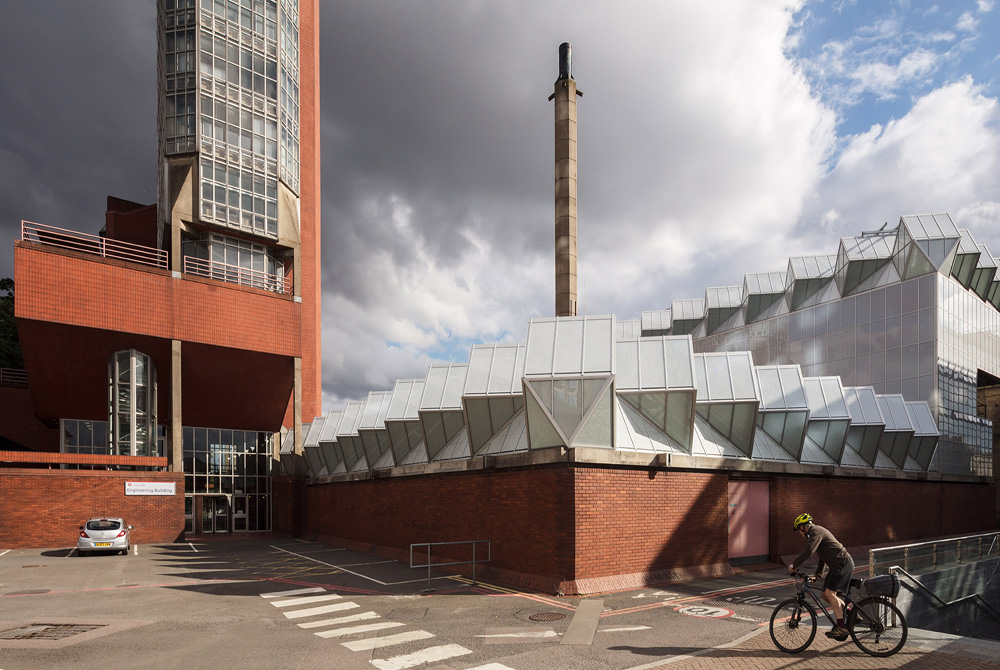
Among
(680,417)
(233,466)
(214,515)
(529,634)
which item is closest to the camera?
(529,634)

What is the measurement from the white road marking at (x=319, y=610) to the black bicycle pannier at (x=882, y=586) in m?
9.48

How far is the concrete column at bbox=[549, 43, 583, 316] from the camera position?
32.7m

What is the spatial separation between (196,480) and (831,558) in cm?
3976

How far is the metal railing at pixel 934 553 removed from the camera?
11203 millimetres

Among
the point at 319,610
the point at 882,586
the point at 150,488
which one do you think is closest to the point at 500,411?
the point at 319,610

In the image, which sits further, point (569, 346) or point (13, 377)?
point (13, 377)

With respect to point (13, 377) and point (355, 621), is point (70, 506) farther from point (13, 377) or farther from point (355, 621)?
point (13, 377)

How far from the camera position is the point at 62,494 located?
2828cm

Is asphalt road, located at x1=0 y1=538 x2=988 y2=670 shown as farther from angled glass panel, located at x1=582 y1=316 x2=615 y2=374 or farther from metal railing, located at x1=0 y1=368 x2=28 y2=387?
metal railing, located at x1=0 y1=368 x2=28 y2=387

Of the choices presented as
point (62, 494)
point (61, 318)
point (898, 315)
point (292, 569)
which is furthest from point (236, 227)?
point (898, 315)

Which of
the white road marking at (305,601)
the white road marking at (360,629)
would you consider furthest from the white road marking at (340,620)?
the white road marking at (305,601)

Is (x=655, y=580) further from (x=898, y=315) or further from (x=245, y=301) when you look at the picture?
(x=898, y=315)

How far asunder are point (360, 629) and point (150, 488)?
2385 cm

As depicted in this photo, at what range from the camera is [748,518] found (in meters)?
18.4
